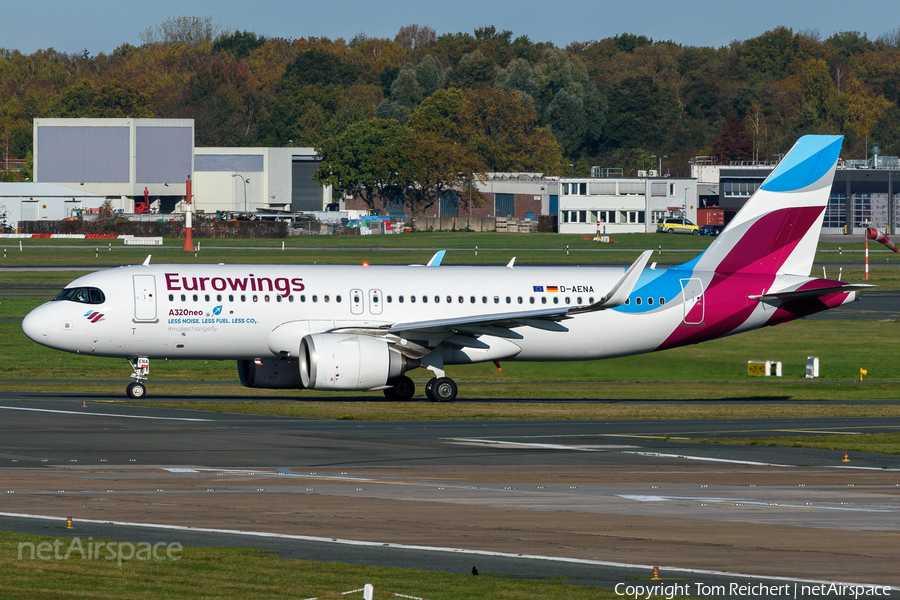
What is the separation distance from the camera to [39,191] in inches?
6870

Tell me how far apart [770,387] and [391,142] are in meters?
155

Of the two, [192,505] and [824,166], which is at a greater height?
[824,166]

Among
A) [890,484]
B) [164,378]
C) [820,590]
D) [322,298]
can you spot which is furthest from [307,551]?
[164,378]

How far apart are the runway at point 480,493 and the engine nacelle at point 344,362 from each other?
12.4 feet

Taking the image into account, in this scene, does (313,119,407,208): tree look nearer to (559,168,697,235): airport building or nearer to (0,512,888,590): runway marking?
(559,168,697,235): airport building

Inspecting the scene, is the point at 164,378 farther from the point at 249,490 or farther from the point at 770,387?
the point at 249,490

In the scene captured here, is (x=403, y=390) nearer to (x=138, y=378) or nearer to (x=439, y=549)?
(x=138, y=378)

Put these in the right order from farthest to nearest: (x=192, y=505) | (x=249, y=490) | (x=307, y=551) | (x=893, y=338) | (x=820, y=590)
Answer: (x=893, y=338)
(x=249, y=490)
(x=192, y=505)
(x=307, y=551)
(x=820, y=590)

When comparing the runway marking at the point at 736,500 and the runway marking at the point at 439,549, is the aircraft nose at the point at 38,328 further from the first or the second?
the runway marking at the point at 736,500

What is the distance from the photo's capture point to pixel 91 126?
190625 mm

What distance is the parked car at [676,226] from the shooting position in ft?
515

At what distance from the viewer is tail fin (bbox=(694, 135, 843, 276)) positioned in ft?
132

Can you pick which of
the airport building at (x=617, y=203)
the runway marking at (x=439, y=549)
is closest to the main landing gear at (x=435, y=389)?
the runway marking at (x=439, y=549)

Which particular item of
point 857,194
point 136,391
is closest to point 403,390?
point 136,391
